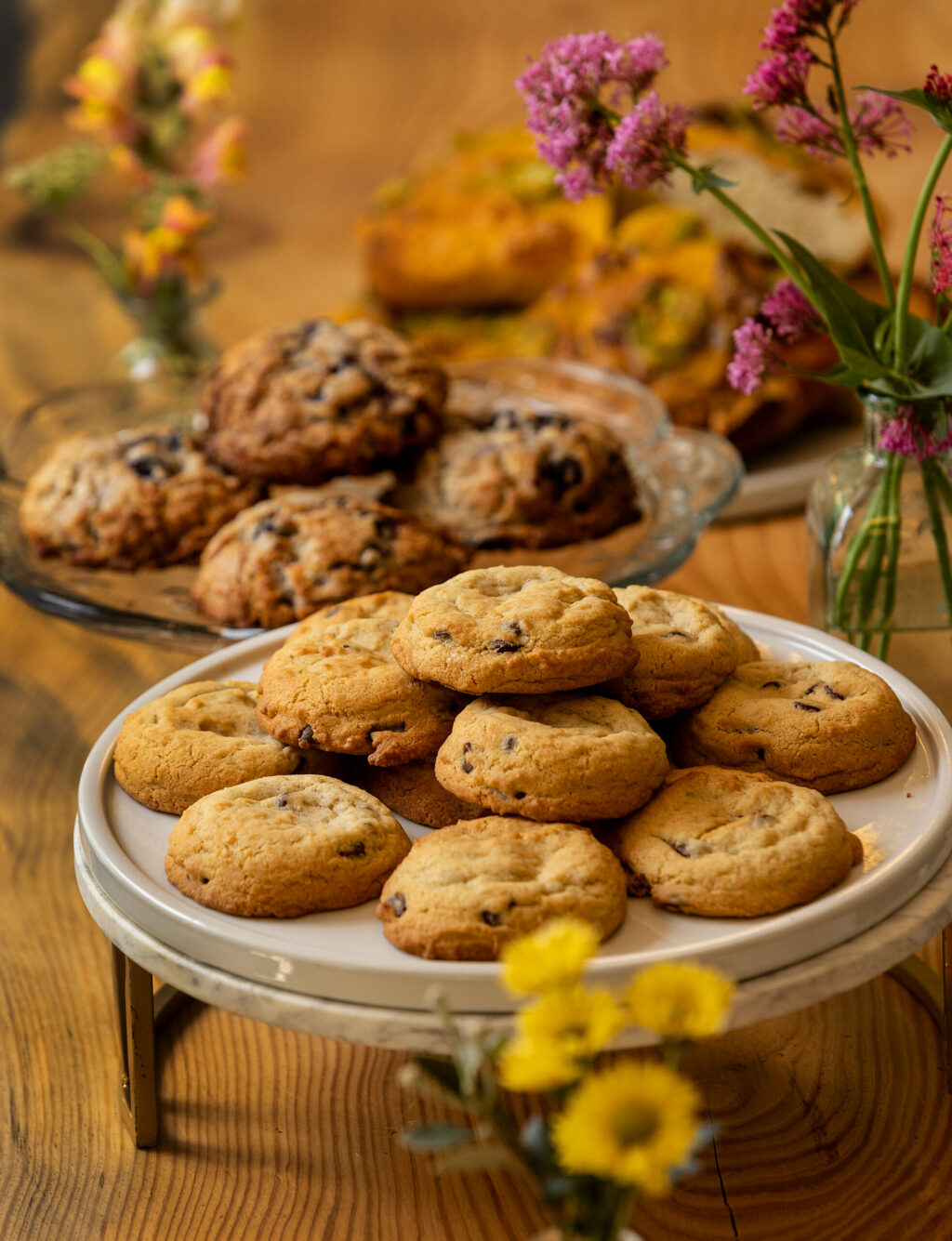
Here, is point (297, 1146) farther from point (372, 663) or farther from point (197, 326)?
point (197, 326)

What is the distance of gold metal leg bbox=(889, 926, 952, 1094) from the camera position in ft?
2.79

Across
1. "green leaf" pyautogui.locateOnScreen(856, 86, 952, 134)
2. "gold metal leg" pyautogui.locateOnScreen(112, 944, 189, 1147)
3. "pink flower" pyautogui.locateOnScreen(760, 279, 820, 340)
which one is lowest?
"gold metal leg" pyautogui.locateOnScreen(112, 944, 189, 1147)

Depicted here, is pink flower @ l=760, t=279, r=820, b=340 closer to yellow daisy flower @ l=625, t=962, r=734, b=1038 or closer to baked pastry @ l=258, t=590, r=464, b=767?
baked pastry @ l=258, t=590, r=464, b=767

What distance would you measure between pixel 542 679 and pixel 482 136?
156 cm

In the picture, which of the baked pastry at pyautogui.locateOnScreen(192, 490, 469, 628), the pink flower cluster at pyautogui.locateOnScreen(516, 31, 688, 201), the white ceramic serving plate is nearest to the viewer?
the white ceramic serving plate

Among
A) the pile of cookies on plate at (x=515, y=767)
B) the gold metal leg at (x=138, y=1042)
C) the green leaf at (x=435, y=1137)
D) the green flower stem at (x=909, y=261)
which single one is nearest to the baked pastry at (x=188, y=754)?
the pile of cookies on plate at (x=515, y=767)

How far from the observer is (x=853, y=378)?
3.04 feet

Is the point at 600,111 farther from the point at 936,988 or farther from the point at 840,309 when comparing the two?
the point at 936,988

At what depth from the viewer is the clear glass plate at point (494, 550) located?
44.5 inches

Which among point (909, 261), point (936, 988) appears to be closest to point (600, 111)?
point (909, 261)

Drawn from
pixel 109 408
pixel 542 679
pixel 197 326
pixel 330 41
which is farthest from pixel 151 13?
pixel 542 679

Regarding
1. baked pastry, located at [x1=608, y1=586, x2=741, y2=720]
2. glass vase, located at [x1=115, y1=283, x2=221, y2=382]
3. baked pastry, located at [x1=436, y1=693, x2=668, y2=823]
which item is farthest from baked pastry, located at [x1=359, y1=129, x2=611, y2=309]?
baked pastry, located at [x1=436, y1=693, x2=668, y2=823]

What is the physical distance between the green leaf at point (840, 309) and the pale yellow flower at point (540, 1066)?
617 mm

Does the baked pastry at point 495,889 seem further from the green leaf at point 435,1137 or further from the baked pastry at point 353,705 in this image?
the green leaf at point 435,1137
